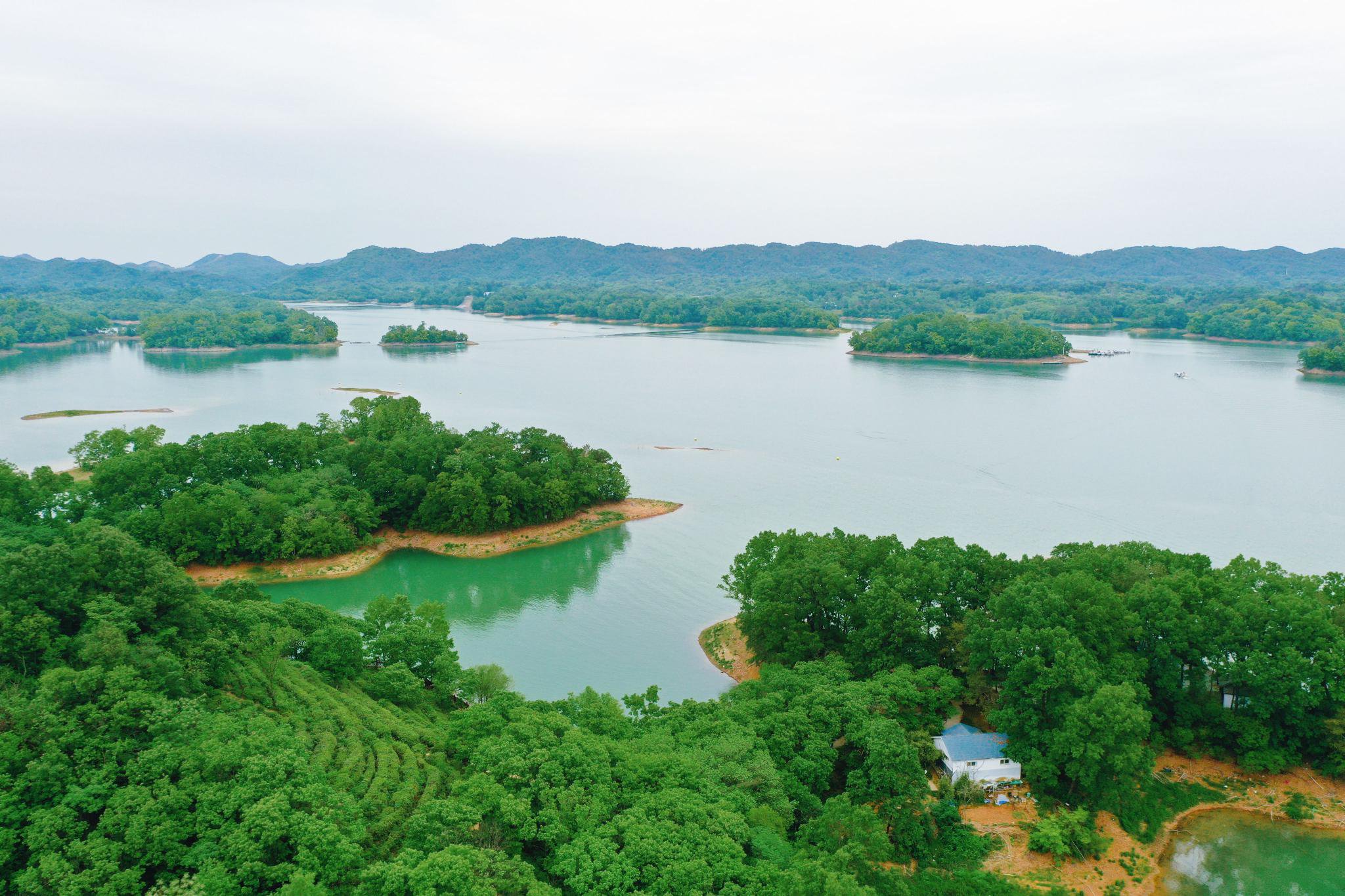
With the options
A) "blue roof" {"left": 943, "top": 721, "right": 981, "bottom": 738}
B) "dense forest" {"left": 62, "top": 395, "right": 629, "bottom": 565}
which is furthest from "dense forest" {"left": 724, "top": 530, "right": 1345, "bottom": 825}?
"dense forest" {"left": 62, "top": 395, "right": 629, "bottom": 565}

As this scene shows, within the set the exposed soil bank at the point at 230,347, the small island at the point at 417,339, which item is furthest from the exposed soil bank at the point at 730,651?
the exposed soil bank at the point at 230,347

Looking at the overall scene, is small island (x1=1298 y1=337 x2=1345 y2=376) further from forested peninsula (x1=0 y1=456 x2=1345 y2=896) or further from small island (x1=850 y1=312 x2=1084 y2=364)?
forested peninsula (x1=0 y1=456 x2=1345 y2=896)

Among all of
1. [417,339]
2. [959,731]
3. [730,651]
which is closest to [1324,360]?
[730,651]

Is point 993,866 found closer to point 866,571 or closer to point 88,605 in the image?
point 866,571

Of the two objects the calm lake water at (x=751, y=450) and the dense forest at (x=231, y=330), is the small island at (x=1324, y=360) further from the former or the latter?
the dense forest at (x=231, y=330)

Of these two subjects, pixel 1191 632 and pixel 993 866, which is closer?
pixel 993 866

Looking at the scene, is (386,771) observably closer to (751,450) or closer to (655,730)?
(655,730)

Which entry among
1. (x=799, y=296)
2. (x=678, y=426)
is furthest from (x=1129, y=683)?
(x=799, y=296)
